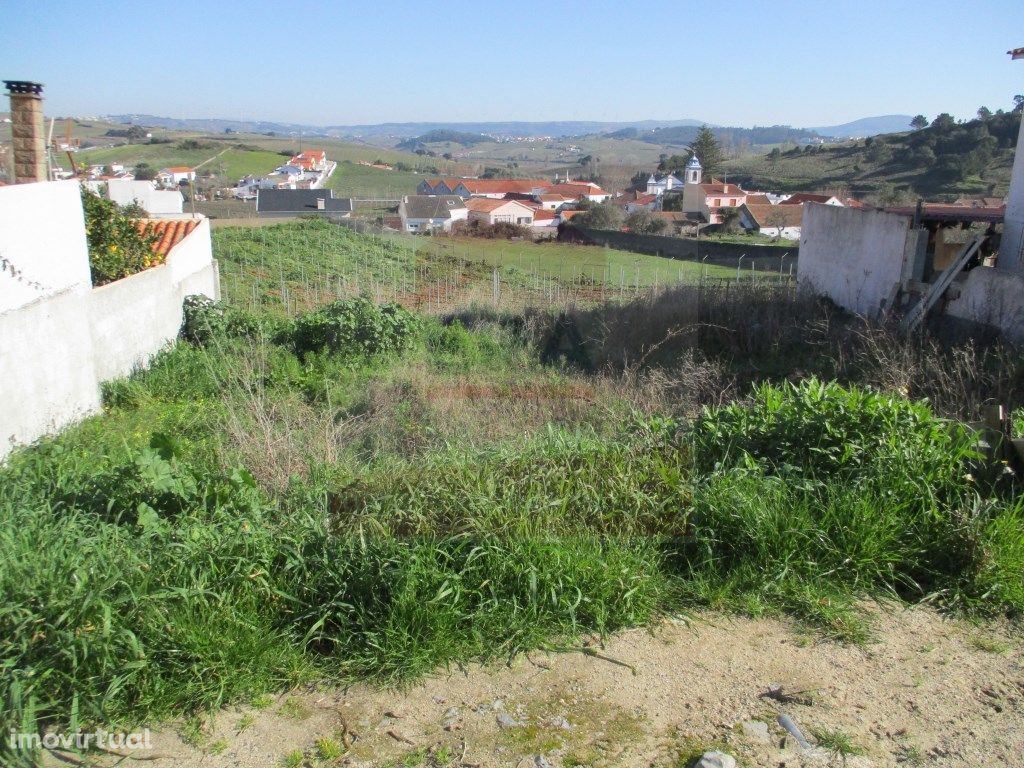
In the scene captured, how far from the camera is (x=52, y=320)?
25.4 ft

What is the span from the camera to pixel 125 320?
32.8 ft

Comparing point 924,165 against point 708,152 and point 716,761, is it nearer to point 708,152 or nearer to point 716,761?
point 708,152

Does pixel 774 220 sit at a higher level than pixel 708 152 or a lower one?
lower

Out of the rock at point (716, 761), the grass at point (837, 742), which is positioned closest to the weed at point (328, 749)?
the rock at point (716, 761)

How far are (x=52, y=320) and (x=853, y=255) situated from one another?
14.4 m

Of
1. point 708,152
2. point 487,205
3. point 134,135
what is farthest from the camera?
point 134,135

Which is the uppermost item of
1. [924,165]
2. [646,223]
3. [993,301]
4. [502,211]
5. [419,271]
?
[924,165]

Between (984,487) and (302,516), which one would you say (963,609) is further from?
(302,516)

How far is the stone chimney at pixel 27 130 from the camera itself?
34.8ft

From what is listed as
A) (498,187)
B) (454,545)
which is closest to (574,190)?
(498,187)

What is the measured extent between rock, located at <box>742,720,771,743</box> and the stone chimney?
38.3 feet

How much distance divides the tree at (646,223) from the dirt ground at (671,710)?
1733 inches

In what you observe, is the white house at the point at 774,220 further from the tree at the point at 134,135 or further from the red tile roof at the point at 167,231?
the tree at the point at 134,135

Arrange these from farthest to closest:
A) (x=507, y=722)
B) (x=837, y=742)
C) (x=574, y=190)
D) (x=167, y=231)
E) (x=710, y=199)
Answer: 1. (x=574, y=190)
2. (x=710, y=199)
3. (x=167, y=231)
4. (x=507, y=722)
5. (x=837, y=742)
